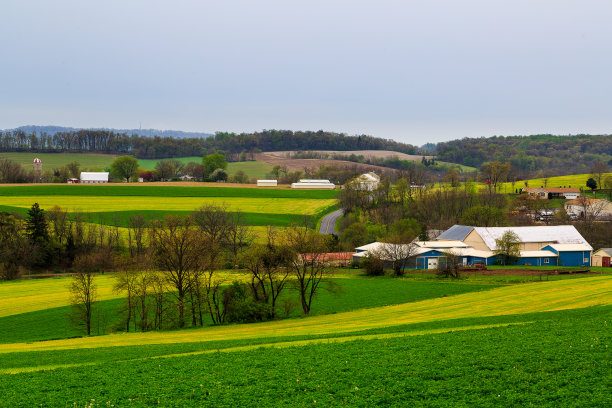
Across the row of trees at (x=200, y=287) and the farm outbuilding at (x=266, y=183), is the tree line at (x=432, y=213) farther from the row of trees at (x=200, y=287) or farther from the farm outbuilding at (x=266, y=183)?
the row of trees at (x=200, y=287)

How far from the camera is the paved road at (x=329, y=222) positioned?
94.4 metres

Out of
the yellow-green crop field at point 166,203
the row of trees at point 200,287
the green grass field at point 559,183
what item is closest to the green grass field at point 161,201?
the yellow-green crop field at point 166,203

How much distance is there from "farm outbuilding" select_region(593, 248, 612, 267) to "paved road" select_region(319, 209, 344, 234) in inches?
1485

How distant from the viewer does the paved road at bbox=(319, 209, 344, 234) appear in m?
94.4

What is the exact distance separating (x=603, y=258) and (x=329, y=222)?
144 ft

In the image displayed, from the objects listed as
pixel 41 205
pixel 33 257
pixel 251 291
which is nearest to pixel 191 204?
pixel 41 205

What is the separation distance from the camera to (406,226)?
89625 millimetres

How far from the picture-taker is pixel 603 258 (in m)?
72.4

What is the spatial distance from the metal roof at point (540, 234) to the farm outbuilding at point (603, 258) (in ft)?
14.7

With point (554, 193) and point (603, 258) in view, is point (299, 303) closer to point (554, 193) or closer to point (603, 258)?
point (603, 258)

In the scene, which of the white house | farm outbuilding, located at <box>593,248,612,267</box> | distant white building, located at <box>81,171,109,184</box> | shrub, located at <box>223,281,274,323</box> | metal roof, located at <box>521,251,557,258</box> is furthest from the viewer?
distant white building, located at <box>81,171,109,184</box>

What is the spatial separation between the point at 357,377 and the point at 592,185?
137071mm

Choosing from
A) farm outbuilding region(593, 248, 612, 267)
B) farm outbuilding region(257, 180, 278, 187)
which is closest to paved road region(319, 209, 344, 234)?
farm outbuilding region(257, 180, 278, 187)

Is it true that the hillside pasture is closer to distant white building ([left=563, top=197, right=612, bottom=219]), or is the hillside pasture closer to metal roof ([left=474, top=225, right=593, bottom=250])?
metal roof ([left=474, top=225, right=593, bottom=250])
